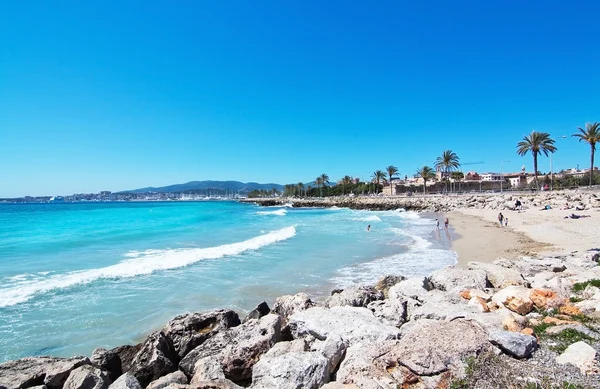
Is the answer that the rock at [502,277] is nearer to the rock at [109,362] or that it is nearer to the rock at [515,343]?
the rock at [515,343]

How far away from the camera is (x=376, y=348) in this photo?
4.40 m

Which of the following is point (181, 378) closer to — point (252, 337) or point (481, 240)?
point (252, 337)

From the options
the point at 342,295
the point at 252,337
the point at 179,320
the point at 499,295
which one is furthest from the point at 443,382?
the point at 179,320

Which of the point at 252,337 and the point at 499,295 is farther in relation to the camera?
the point at 499,295

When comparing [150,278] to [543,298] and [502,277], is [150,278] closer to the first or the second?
[502,277]

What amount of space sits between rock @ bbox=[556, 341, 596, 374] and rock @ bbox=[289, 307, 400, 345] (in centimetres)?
203

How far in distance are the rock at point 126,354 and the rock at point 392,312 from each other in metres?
4.62

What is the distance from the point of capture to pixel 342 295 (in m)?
7.80

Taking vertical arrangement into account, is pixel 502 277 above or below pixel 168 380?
above

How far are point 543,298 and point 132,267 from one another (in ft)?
48.7

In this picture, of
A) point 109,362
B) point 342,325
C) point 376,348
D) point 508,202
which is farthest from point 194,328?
point 508,202

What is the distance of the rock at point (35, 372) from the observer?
4863 mm

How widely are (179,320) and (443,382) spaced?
16.7 ft

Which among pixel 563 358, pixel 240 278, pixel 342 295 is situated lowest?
pixel 240 278
